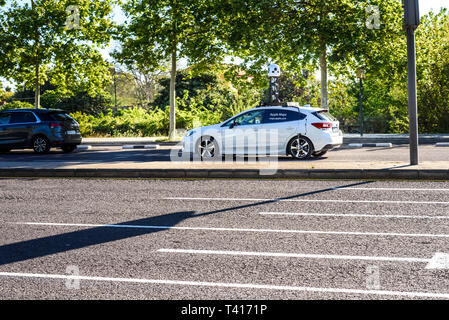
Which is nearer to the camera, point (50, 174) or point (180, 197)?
point (180, 197)

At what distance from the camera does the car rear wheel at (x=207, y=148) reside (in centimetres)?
1523

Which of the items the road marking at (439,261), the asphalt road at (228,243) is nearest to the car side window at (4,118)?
the asphalt road at (228,243)

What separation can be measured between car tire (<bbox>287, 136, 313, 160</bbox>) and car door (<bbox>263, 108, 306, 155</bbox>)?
155 millimetres

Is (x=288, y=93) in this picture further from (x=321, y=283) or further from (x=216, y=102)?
(x=321, y=283)

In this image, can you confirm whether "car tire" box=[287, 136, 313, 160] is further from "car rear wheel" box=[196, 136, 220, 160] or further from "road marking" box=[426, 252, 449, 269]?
"road marking" box=[426, 252, 449, 269]

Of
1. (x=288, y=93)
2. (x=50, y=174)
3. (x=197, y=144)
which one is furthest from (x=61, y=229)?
(x=288, y=93)

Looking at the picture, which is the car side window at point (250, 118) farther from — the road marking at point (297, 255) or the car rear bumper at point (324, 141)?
the road marking at point (297, 255)

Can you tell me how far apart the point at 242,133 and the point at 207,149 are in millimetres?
1147

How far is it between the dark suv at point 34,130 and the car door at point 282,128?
8.21m

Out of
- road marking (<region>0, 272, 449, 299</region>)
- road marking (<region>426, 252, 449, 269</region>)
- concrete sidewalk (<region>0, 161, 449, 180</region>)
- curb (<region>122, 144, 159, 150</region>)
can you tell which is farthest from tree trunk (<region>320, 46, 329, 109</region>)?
road marking (<region>0, 272, 449, 299</region>)

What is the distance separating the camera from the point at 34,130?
18969 mm
